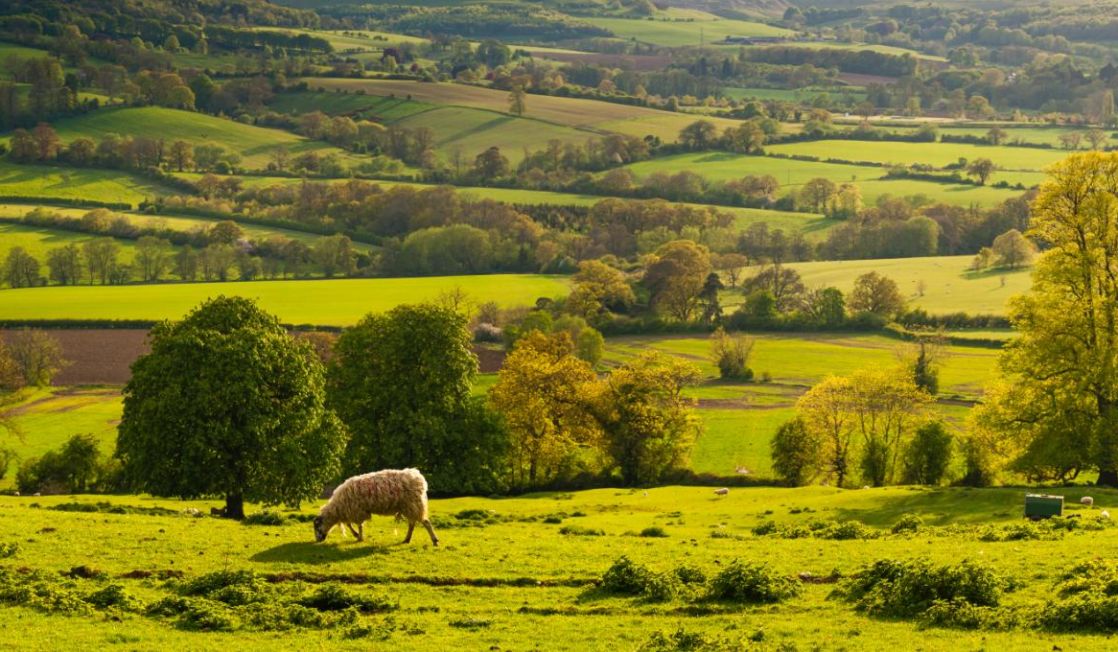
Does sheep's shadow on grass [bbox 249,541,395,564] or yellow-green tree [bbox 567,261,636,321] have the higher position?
yellow-green tree [bbox 567,261,636,321]

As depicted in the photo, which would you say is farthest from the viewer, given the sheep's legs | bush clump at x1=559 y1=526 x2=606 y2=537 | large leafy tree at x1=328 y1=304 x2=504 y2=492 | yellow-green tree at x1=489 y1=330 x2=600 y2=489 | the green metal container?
yellow-green tree at x1=489 y1=330 x2=600 y2=489

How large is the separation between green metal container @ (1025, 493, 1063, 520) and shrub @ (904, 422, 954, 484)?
3022 centimetres

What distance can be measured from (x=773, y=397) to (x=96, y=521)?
80360 millimetres

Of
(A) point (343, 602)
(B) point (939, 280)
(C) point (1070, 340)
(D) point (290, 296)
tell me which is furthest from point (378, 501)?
(B) point (939, 280)

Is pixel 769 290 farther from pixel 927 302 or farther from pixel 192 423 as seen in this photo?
pixel 192 423

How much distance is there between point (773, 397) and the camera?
4619 inches

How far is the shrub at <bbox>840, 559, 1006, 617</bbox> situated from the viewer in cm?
3331

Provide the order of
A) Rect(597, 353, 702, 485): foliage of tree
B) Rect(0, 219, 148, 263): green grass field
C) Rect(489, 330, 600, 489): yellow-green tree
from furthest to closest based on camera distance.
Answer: Rect(0, 219, 148, 263): green grass field, Rect(597, 353, 702, 485): foliage of tree, Rect(489, 330, 600, 489): yellow-green tree

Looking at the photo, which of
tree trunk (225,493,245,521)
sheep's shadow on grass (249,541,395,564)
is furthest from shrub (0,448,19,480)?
sheep's shadow on grass (249,541,395,564)

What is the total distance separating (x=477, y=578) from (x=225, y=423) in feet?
64.1

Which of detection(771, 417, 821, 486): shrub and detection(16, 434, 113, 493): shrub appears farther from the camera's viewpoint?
detection(771, 417, 821, 486): shrub

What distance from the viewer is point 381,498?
42.2m

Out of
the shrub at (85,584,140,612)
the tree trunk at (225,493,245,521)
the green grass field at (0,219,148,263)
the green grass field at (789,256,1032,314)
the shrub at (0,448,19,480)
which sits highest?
the green grass field at (0,219,148,263)

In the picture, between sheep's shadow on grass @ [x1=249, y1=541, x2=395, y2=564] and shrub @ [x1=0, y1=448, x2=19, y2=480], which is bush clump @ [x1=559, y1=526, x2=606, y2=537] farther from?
shrub @ [x1=0, y1=448, x2=19, y2=480]
